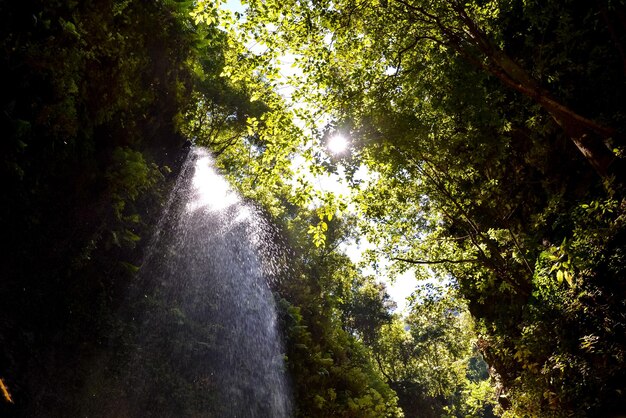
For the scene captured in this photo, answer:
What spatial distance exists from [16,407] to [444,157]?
9.78 m

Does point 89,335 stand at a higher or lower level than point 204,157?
lower

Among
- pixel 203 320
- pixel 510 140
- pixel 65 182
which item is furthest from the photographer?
pixel 203 320

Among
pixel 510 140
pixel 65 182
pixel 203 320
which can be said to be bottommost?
pixel 203 320

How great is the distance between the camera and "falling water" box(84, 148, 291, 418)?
8680 millimetres

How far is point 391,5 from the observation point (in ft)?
25.0

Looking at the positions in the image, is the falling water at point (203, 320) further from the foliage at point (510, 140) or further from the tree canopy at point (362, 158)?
the foliage at point (510, 140)

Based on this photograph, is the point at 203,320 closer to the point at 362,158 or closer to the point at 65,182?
the point at 65,182

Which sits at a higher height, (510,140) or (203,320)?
(510,140)

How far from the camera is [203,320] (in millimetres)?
11258

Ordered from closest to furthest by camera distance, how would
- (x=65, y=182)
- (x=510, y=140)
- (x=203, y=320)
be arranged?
1. (x=65, y=182)
2. (x=510, y=140)
3. (x=203, y=320)

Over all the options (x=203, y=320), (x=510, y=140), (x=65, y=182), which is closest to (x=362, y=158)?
(x=510, y=140)

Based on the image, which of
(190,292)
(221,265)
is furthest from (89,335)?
(221,265)

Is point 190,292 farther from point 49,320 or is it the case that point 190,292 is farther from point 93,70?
point 93,70

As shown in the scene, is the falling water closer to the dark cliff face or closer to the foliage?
the dark cliff face
